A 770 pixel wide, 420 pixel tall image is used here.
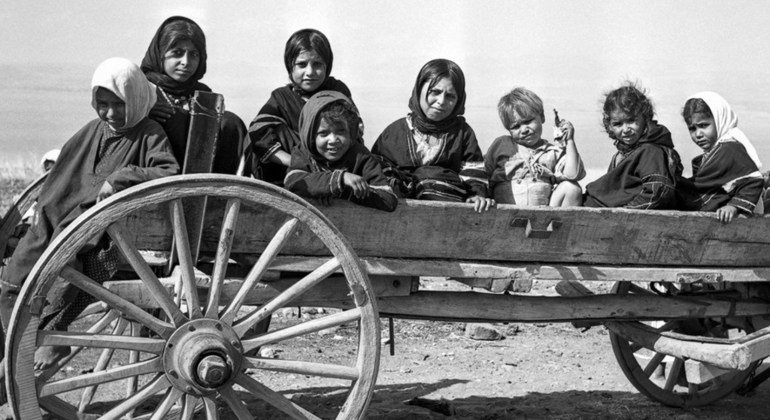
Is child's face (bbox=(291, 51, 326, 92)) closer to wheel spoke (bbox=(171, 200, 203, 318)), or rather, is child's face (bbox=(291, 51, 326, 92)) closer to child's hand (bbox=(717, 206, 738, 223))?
wheel spoke (bbox=(171, 200, 203, 318))

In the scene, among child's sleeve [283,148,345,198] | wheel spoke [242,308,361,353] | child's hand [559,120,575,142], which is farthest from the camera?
child's hand [559,120,575,142]

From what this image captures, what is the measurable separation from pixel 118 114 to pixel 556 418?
2.94m

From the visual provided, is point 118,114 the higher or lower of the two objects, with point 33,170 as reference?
higher

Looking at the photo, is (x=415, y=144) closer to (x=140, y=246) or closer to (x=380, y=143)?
(x=380, y=143)

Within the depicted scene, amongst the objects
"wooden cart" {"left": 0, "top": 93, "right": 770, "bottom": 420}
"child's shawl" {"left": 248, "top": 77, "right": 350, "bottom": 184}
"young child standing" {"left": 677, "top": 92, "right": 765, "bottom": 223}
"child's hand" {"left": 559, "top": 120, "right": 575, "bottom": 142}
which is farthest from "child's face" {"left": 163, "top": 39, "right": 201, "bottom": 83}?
"young child standing" {"left": 677, "top": 92, "right": 765, "bottom": 223}

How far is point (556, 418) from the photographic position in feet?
17.3

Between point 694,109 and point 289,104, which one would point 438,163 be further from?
point 694,109

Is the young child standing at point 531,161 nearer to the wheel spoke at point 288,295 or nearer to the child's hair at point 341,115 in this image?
the child's hair at point 341,115

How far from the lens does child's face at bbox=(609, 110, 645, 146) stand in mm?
4652

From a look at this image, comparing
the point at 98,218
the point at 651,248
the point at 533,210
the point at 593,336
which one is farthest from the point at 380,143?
the point at 593,336

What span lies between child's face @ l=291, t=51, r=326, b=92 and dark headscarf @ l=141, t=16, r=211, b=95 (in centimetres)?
47

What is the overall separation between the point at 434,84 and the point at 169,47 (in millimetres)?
1265

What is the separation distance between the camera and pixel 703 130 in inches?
188

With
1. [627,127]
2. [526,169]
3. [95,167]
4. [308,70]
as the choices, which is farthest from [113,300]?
[627,127]
